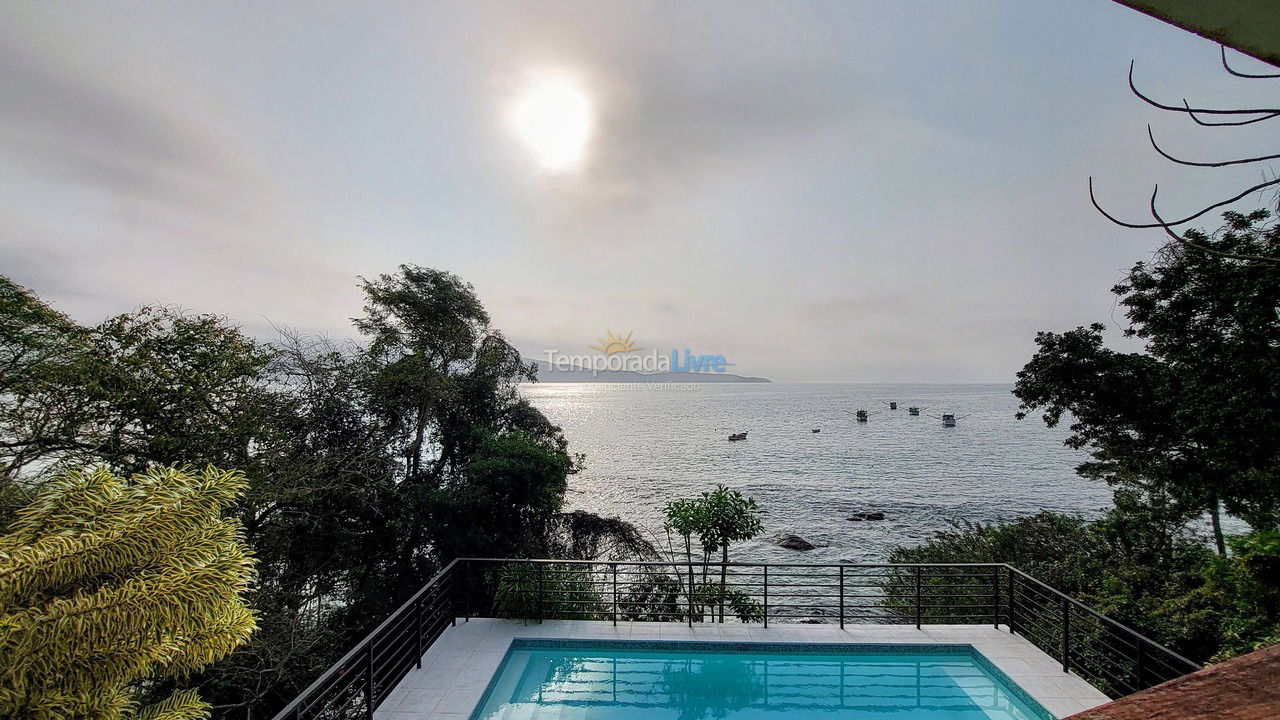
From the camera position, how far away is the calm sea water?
17.9 meters

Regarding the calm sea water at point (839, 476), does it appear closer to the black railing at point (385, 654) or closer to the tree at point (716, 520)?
the tree at point (716, 520)

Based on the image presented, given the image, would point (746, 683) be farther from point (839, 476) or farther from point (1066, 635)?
point (839, 476)

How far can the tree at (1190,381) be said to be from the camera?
6246 millimetres

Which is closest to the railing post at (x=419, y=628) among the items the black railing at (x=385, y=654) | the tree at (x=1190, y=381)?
the black railing at (x=385, y=654)

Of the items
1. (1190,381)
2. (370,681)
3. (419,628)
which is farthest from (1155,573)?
(370,681)

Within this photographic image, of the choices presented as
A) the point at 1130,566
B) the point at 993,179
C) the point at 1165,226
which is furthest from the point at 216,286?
the point at 1130,566

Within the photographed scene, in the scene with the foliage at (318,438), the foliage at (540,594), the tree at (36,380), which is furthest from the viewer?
the foliage at (540,594)

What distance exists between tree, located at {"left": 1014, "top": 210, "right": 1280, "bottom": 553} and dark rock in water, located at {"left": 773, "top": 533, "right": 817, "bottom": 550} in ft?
25.7

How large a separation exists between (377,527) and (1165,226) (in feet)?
32.4

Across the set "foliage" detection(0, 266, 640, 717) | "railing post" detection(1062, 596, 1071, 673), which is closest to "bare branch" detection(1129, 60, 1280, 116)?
"railing post" detection(1062, 596, 1071, 673)

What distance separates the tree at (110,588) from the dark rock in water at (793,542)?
15.4 meters

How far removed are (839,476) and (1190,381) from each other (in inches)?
773

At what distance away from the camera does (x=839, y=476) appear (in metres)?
25.6

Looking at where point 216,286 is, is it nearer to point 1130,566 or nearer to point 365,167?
point 365,167
